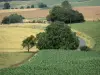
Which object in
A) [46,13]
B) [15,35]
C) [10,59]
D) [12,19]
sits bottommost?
[46,13]

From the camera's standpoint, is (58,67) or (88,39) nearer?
(58,67)

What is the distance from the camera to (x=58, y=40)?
59.8 m

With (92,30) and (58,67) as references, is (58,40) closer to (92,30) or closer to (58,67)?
(58,67)

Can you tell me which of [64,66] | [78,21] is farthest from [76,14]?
[64,66]

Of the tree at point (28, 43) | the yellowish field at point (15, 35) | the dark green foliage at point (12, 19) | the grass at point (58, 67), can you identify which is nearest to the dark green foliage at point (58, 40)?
the tree at point (28, 43)

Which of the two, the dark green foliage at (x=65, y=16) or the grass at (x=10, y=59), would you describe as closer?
the grass at (x=10, y=59)

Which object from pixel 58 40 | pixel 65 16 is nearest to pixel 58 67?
pixel 58 40

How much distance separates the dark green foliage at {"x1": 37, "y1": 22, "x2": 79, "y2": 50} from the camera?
195 ft

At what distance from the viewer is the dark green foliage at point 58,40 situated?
59.4 meters

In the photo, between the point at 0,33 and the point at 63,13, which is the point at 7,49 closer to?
the point at 0,33

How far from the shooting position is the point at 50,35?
6028cm

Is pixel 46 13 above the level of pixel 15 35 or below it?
below

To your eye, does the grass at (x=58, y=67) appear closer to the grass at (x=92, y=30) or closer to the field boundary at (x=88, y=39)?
the field boundary at (x=88, y=39)

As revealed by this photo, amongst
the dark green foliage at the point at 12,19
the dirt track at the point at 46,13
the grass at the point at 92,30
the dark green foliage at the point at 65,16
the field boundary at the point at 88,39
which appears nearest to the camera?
the field boundary at the point at 88,39
